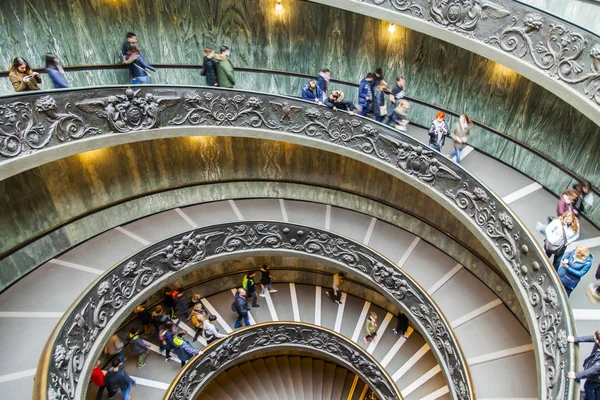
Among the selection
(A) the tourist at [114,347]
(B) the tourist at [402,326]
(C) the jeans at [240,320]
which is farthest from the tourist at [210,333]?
(B) the tourist at [402,326]

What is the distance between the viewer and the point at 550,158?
32.0ft

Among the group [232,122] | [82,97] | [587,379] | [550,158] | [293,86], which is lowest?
[587,379]

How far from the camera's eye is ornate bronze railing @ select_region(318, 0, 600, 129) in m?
8.00

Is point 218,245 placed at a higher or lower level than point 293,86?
lower

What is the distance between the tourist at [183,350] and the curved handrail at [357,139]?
527 cm

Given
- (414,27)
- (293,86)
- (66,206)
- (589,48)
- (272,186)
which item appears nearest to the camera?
(589,48)

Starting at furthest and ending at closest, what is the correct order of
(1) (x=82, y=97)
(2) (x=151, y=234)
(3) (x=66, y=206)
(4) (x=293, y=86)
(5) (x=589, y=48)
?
(4) (x=293, y=86) → (2) (x=151, y=234) → (3) (x=66, y=206) → (1) (x=82, y=97) → (5) (x=589, y=48)

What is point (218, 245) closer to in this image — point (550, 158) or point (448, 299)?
point (448, 299)

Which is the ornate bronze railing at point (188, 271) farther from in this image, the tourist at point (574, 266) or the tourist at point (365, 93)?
the tourist at point (365, 93)

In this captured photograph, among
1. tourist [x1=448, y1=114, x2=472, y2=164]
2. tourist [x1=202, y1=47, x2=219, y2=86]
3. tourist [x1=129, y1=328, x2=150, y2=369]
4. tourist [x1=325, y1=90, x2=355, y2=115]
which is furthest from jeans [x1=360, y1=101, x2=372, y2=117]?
tourist [x1=129, y1=328, x2=150, y2=369]

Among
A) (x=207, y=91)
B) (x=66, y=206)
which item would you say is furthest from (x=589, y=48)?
(x=66, y=206)

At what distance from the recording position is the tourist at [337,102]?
34.6 ft

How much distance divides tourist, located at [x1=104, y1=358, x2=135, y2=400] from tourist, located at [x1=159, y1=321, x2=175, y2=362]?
A: 1.33 metres

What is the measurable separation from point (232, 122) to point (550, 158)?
7539mm
